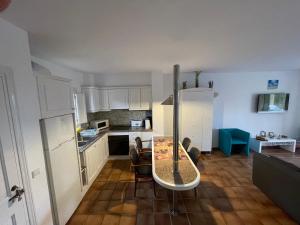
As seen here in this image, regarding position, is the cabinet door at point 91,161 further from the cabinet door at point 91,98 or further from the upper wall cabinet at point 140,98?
the upper wall cabinet at point 140,98

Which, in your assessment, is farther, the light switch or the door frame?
the light switch

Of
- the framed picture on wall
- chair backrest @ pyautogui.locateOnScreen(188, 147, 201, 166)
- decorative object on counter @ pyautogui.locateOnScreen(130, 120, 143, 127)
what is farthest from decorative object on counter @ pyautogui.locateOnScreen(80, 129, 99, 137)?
the framed picture on wall


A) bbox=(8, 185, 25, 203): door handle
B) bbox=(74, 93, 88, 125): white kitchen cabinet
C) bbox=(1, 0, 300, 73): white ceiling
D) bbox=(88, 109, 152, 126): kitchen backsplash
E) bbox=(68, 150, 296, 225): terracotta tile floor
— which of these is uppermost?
bbox=(1, 0, 300, 73): white ceiling

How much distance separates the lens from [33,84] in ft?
5.23

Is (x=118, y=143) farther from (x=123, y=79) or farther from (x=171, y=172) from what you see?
(x=171, y=172)

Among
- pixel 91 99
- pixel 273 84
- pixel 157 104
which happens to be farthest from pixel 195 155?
pixel 273 84

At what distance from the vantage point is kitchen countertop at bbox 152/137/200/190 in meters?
1.75

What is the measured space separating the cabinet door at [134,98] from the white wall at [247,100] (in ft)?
3.26

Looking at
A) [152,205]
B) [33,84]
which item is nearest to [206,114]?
[152,205]

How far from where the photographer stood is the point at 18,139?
1.38 m

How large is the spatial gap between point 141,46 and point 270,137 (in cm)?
509

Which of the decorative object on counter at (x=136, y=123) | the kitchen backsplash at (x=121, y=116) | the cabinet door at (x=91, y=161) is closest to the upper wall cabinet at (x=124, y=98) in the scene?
the kitchen backsplash at (x=121, y=116)

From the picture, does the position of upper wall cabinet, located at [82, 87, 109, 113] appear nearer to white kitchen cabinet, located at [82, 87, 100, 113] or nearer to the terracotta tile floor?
white kitchen cabinet, located at [82, 87, 100, 113]

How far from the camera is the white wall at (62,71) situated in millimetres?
2564
